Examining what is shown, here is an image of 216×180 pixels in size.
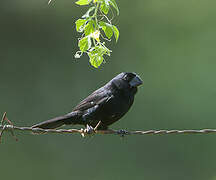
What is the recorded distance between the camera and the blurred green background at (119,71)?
802 centimetres

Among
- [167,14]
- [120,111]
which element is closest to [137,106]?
[167,14]

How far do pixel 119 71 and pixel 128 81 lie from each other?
4594mm

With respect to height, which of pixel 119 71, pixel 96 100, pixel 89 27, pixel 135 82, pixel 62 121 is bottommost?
pixel 89 27

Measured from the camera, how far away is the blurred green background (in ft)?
26.3

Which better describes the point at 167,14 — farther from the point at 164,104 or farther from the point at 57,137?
the point at 57,137

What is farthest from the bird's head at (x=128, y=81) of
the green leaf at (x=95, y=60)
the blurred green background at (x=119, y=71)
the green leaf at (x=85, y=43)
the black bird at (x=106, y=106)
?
the blurred green background at (x=119, y=71)

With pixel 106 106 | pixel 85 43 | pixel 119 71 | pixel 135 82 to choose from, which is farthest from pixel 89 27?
pixel 119 71

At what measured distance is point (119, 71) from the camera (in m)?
8.67

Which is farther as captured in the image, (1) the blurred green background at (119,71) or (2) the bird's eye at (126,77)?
(1) the blurred green background at (119,71)

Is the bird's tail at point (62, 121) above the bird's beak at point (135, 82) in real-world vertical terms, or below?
below

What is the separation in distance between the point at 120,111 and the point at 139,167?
423 centimetres

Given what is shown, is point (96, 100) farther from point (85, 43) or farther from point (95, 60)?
point (85, 43)

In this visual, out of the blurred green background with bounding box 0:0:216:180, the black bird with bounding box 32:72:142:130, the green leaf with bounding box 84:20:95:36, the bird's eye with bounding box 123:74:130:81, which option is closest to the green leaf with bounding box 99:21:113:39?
the green leaf with bounding box 84:20:95:36

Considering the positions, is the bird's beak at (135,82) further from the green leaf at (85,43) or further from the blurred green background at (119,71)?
the blurred green background at (119,71)
